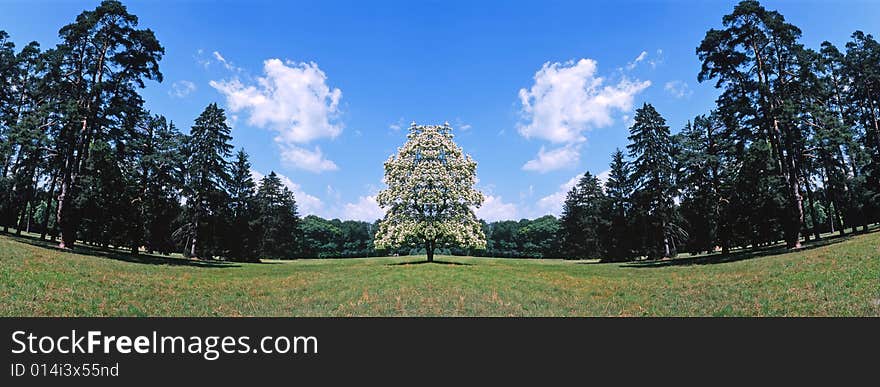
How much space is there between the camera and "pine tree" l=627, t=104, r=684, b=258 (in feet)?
150

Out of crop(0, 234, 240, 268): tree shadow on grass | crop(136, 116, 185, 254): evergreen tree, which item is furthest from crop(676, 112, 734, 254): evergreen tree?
crop(136, 116, 185, 254): evergreen tree

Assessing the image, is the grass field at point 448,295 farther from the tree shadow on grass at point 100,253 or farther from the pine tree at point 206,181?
the pine tree at point 206,181

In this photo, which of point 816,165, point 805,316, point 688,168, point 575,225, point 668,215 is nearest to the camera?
point 805,316

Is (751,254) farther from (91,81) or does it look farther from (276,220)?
(276,220)

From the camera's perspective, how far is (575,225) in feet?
242

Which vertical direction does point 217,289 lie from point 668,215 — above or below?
below

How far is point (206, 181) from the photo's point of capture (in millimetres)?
45344

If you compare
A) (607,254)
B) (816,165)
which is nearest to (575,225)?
(607,254)

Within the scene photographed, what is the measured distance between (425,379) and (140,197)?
140 feet

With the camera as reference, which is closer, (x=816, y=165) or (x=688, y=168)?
(x=816, y=165)

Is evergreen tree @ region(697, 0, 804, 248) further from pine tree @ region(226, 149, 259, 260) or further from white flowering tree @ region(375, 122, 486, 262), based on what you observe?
pine tree @ region(226, 149, 259, 260)

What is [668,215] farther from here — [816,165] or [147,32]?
[147,32]

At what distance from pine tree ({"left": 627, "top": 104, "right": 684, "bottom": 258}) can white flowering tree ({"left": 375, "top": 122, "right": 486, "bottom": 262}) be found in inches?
965

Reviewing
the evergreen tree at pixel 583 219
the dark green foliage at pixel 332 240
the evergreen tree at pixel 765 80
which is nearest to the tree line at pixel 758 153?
the evergreen tree at pixel 765 80
